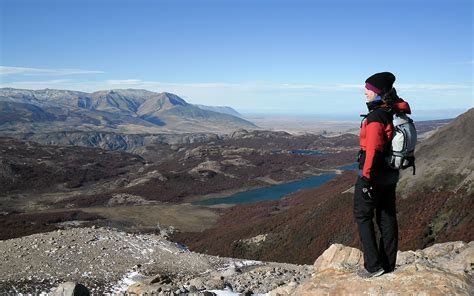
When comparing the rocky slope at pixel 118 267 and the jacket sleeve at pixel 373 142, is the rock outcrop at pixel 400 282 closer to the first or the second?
the jacket sleeve at pixel 373 142

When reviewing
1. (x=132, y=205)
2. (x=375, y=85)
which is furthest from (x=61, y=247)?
(x=132, y=205)

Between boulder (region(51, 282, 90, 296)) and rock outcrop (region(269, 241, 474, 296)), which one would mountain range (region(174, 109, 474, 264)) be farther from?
boulder (region(51, 282, 90, 296))

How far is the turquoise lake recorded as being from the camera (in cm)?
11120

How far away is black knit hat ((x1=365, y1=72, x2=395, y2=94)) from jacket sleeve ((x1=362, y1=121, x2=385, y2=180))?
2.78ft

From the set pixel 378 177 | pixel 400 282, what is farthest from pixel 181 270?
pixel 378 177

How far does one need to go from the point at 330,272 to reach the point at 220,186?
122521 mm

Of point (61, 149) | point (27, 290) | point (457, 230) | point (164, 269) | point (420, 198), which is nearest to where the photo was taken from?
point (27, 290)

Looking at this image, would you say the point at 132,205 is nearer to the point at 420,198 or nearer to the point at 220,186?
the point at 220,186

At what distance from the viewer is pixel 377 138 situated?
7918mm

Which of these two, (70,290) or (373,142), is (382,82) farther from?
(70,290)

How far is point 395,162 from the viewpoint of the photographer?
802 cm

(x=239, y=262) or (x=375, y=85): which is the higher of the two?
(x=375, y=85)

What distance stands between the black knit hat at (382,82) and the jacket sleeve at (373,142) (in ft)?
2.78

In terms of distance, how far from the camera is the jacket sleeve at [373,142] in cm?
791
